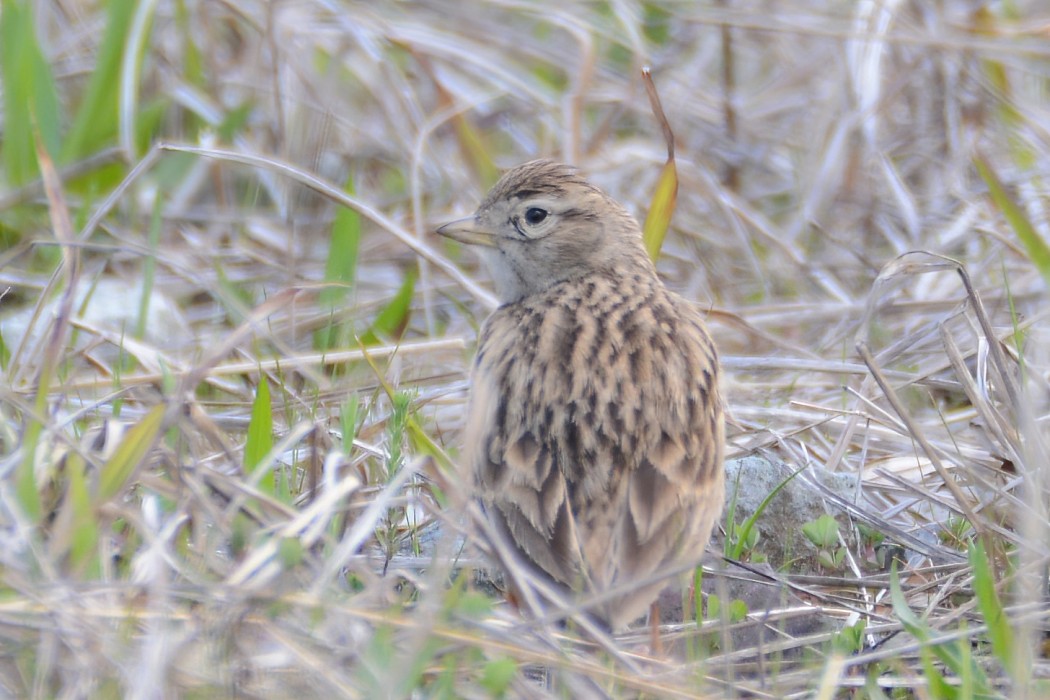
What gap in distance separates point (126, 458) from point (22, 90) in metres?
3.91

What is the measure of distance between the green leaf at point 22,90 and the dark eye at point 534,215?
276cm

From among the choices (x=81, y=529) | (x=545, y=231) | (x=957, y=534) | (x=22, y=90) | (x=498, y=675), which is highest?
(x=22, y=90)

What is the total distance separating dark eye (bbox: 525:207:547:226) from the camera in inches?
182

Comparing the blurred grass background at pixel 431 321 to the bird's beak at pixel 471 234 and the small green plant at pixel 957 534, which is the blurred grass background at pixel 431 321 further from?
the bird's beak at pixel 471 234

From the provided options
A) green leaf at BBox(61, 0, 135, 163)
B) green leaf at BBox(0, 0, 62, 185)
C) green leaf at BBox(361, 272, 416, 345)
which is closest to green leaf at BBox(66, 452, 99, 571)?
green leaf at BBox(361, 272, 416, 345)

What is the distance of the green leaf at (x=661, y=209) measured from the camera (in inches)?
202

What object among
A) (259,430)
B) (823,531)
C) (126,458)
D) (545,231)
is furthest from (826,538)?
(126,458)

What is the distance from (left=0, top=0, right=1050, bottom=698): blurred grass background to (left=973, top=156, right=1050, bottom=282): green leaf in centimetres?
3

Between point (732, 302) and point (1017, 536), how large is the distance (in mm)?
3413

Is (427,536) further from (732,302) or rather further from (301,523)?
(732,302)

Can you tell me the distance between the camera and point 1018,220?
475 centimetres

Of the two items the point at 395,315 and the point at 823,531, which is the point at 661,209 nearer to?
the point at 395,315

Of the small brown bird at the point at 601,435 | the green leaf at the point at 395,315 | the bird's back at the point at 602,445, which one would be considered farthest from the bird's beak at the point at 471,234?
the green leaf at the point at 395,315

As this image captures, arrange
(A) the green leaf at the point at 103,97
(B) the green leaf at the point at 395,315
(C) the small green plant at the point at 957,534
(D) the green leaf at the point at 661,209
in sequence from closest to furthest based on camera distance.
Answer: (C) the small green plant at the point at 957,534 → (D) the green leaf at the point at 661,209 → (B) the green leaf at the point at 395,315 → (A) the green leaf at the point at 103,97
